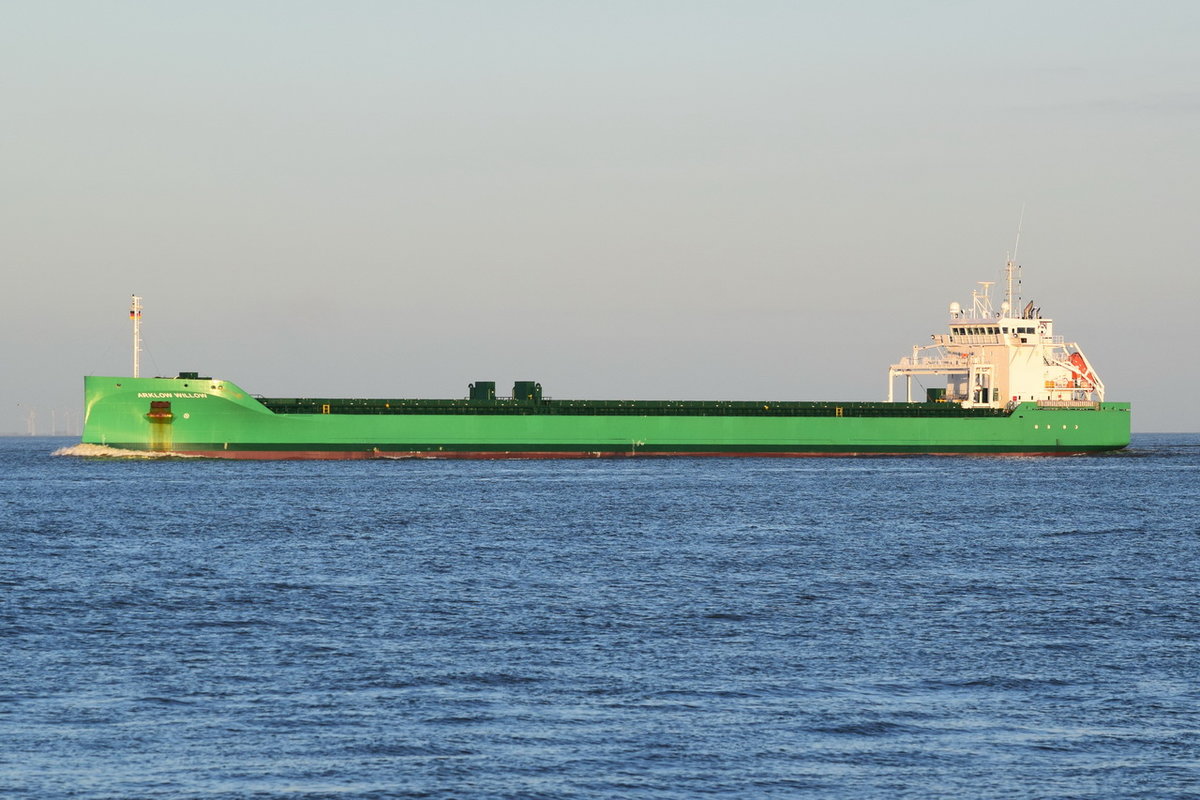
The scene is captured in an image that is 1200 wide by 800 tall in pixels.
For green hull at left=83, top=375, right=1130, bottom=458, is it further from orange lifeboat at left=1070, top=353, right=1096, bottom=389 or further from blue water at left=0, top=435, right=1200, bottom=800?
blue water at left=0, top=435, right=1200, bottom=800

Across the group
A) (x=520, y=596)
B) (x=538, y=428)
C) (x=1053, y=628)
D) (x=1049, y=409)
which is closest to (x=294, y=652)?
(x=520, y=596)

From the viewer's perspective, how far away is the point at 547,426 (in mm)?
84438

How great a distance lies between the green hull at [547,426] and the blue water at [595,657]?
3369 cm

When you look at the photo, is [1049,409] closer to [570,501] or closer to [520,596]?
[570,501]

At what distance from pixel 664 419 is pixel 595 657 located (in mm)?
67008

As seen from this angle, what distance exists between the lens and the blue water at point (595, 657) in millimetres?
14070

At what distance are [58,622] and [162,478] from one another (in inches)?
1726

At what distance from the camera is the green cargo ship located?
77750 millimetres

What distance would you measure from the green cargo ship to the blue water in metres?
34.0

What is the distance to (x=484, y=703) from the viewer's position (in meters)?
17.0

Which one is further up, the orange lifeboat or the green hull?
the orange lifeboat

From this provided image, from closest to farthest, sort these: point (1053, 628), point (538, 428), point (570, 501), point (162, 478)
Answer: point (1053, 628) → point (570, 501) → point (162, 478) → point (538, 428)

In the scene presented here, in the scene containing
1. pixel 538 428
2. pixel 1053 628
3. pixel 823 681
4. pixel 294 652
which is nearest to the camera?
pixel 823 681

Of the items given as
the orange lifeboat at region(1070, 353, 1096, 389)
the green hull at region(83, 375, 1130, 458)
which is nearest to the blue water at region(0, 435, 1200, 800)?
the green hull at region(83, 375, 1130, 458)
